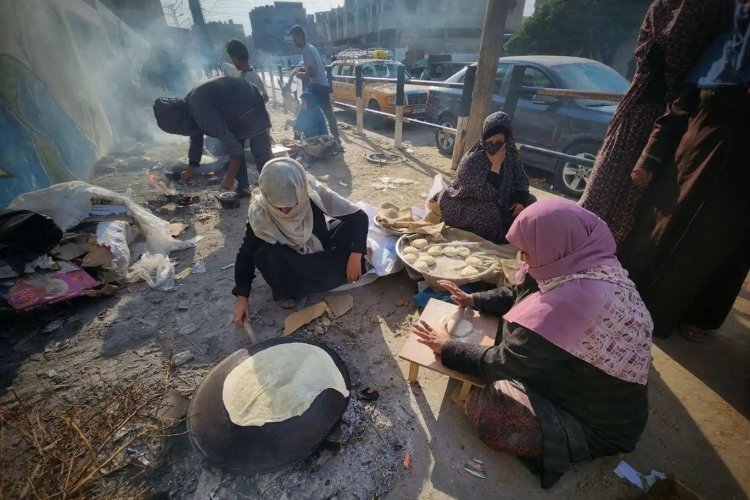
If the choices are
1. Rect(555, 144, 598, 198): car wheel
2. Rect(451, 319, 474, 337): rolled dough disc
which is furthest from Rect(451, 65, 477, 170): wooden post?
Rect(451, 319, 474, 337): rolled dough disc

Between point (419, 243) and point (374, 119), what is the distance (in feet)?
27.8

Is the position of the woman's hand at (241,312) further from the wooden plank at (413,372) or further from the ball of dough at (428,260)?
the ball of dough at (428,260)

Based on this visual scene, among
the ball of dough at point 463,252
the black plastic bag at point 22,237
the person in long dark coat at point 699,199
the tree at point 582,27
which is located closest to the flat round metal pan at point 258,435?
the ball of dough at point 463,252

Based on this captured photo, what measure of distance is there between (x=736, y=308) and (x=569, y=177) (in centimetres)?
258

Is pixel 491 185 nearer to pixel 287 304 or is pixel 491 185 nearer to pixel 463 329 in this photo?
pixel 463 329

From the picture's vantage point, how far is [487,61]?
15.4 ft

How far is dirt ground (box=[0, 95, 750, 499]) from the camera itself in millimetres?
1595

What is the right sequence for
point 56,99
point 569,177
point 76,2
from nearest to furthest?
point 569,177, point 56,99, point 76,2

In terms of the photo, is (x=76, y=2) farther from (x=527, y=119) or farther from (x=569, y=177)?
(x=569, y=177)

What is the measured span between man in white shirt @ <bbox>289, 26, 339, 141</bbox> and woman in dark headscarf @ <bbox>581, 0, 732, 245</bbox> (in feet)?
19.1

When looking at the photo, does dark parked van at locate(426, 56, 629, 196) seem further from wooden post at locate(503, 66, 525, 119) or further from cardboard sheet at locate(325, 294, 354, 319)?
cardboard sheet at locate(325, 294, 354, 319)

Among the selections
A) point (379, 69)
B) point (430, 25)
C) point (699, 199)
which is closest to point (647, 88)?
point (699, 199)

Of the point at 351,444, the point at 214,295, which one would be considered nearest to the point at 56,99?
the point at 214,295

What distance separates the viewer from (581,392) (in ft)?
4.57
